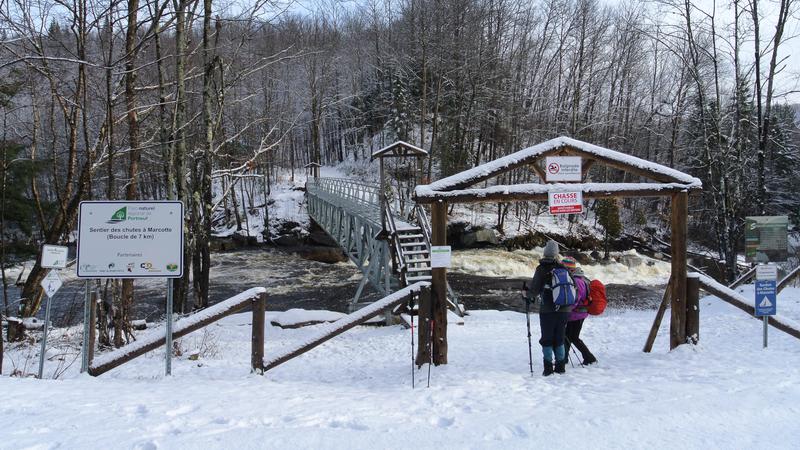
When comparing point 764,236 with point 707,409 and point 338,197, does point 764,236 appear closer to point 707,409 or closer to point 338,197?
point 707,409

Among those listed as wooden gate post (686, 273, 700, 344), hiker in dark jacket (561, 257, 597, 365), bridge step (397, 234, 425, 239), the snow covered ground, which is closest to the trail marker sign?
the snow covered ground

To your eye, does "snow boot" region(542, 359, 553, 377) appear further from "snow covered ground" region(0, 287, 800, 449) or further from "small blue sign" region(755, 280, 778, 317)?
"small blue sign" region(755, 280, 778, 317)

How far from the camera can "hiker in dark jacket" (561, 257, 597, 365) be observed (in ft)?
18.1

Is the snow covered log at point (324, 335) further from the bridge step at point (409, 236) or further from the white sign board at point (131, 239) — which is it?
the bridge step at point (409, 236)

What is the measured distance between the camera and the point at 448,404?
420 centimetres

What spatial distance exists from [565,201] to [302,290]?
527 inches

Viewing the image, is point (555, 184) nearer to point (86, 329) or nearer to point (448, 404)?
point (448, 404)

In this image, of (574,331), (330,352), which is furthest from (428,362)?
(330,352)

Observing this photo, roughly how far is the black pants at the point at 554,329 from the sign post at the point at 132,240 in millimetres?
3707

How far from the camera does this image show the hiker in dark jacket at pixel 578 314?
5.52m

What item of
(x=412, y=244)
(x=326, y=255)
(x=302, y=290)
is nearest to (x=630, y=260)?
(x=326, y=255)

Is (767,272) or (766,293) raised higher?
(767,272)

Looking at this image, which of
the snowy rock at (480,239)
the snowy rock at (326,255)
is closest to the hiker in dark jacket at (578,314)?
the snowy rock at (326,255)

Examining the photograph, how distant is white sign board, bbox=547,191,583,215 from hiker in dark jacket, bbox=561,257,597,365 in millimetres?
621
